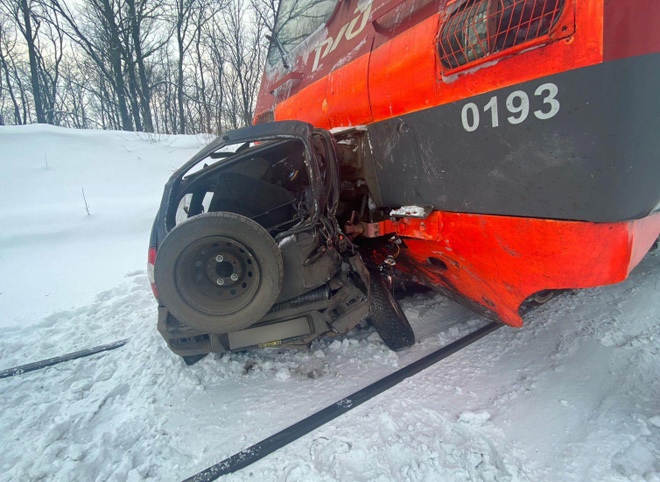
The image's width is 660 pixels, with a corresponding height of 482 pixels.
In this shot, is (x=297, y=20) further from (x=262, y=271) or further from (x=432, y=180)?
(x=262, y=271)

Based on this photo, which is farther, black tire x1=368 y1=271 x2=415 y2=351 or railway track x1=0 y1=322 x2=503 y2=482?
black tire x1=368 y1=271 x2=415 y2=351

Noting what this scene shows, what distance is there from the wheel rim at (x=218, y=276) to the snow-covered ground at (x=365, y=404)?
753 millimetres

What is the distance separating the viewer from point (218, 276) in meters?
2.23

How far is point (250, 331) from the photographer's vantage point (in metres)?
2.41

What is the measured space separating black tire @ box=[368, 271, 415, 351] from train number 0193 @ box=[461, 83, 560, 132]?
1.45 meters

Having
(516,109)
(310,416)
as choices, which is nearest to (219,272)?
(310,416)

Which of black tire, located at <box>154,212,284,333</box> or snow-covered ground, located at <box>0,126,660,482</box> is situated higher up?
black tire, located at <box>154,212,284,333</box>

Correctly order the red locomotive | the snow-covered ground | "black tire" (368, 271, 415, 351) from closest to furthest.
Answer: the red locomotive → the snow-covered ground → "black tire" (368, 271, 415, 351)

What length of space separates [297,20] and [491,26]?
309 centimetres

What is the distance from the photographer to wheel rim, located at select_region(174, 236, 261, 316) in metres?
2.18

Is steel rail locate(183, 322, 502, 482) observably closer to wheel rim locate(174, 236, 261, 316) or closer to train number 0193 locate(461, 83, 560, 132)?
wheel rim locate(174, 236, 261, 316)

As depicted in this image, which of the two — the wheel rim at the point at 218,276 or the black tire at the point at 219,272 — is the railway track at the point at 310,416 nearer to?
the black tire at the point at 219,272

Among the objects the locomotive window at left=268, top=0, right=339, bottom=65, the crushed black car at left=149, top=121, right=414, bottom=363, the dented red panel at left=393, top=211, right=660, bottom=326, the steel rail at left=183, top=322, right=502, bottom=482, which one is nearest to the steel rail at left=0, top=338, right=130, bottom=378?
the crushed black car at left=149, top=121, right=414, bottom=363

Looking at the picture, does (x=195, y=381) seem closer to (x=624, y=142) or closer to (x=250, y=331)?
(x=250, y=331)
